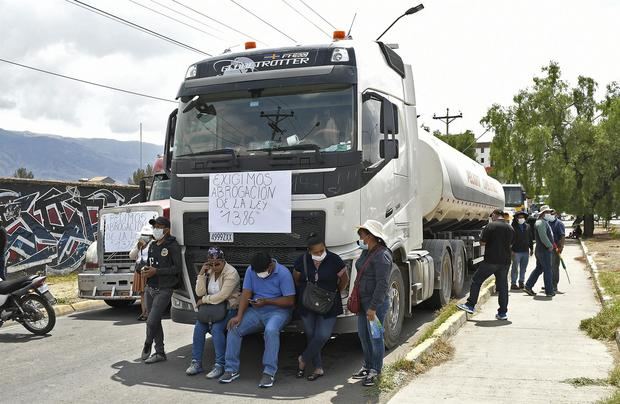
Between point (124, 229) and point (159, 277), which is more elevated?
point (124, 229)

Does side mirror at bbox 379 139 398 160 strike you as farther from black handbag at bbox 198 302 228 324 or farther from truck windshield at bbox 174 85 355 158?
black handbag at bbox 198 302 228 324

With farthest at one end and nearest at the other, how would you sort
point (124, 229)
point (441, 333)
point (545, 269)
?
point (545, 269) → point (124, 229) → point (441, 333)

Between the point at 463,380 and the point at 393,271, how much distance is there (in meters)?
1.73

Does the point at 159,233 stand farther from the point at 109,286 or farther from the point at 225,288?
the point at 109,286

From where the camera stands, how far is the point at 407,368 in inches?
254

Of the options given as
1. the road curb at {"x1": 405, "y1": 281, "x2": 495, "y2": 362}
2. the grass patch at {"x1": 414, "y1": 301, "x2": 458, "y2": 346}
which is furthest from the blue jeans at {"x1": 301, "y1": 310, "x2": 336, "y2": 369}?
the grass patch at {"x1": 414, "y1": 301, "x2": 458, "y2": 346}

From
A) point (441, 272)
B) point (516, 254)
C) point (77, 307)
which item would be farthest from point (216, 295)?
point (516, 254)

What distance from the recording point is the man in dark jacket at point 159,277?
23.4 ft

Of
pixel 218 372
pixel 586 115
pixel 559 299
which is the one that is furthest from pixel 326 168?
pixel 586 115

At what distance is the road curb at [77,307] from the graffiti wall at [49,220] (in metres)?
3.06

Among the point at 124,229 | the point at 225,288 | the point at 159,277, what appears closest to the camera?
the point at 225,288

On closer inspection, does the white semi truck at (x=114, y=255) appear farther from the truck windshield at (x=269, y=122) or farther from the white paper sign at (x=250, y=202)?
the white paper sign at (x=250, y=202)

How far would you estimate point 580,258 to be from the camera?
72.5 feet

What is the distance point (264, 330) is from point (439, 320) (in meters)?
3.29
